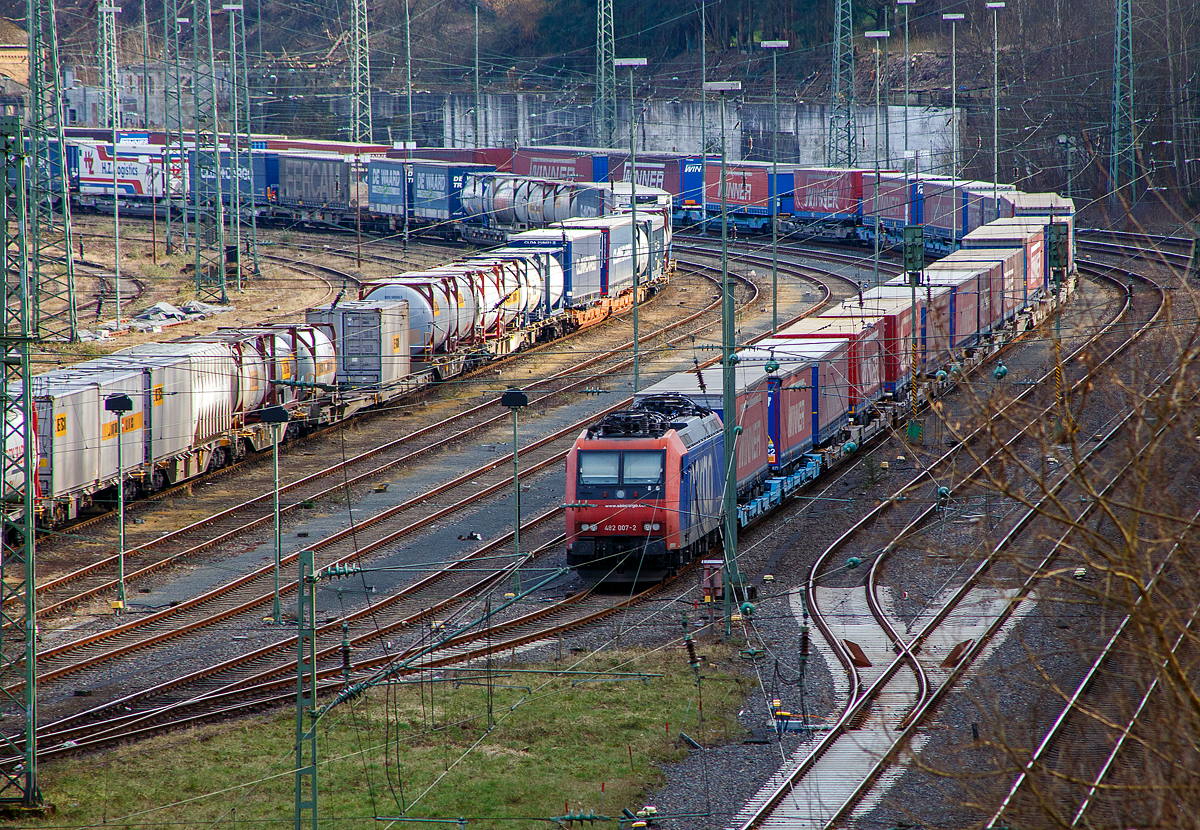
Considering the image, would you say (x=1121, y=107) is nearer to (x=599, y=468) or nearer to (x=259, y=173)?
(x=259, y=173)

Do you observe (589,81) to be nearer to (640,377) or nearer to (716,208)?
(716,208)

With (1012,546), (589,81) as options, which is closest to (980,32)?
(589,81)

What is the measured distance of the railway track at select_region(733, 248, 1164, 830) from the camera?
16156 mm

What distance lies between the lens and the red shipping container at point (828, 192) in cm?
6650

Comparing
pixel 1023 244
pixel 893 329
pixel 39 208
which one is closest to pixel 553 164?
pixel 1023 244

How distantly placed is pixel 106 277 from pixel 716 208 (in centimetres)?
3083

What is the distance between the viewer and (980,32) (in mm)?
98500

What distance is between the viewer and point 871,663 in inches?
821

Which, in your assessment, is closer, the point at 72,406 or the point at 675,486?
the point at 675,486

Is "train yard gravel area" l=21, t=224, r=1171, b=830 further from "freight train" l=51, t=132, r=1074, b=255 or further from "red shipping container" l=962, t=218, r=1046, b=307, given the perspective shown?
"freight train" l=51, t=132, r=1074, b=255

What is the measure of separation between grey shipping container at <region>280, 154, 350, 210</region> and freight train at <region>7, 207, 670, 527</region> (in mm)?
27720

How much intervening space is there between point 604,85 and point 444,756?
75.4 meters

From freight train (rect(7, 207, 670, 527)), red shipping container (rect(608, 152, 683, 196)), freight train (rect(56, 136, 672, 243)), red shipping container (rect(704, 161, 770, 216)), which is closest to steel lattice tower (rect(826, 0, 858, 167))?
red shipping container (rect(704, 161, 770, 216))

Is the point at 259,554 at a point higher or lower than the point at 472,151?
lower
